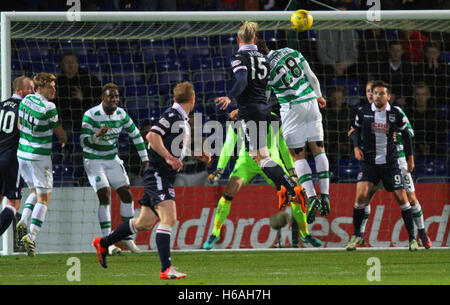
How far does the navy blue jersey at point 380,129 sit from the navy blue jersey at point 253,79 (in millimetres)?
2411

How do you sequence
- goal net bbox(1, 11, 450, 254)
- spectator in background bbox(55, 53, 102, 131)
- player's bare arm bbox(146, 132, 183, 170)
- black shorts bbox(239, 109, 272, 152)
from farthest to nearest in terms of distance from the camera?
spectator in background bbox(55, 53, 102, 131) < goal net bbox(1, 11, 450, 254) < black shorts bbox(239, 109, 272, 152) < player's bare arm bbox(146, 132, 183, 170)

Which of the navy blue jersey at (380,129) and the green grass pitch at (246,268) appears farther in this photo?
the navy blue jersey at (380,129)

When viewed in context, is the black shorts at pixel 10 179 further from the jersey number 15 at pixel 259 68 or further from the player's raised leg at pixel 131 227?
the jersey number 15 at pixel 259 68

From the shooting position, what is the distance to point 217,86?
46.2 feet

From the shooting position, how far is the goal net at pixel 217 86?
12.3 m

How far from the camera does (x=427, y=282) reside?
7652 mm

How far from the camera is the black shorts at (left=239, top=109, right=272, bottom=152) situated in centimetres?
952

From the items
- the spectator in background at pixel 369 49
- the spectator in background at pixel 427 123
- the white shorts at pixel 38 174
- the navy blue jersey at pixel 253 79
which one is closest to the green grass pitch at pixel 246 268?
the white shorts at pixel 38 174

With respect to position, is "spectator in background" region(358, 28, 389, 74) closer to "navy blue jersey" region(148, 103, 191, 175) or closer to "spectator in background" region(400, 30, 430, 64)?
"spectator in background" region(400, 30, 430, 64)

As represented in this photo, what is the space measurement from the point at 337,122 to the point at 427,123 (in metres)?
1.47

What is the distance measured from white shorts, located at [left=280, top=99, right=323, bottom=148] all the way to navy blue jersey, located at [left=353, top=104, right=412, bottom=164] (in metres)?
1.67

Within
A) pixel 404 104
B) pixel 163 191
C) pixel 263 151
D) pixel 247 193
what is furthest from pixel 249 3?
pixel 163 191

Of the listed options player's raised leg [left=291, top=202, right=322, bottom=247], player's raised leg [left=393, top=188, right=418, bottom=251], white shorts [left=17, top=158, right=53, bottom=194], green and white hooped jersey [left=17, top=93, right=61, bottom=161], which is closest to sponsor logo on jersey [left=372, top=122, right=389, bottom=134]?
player's raised leg [left=393, top=188, right=418, bottom=251]
